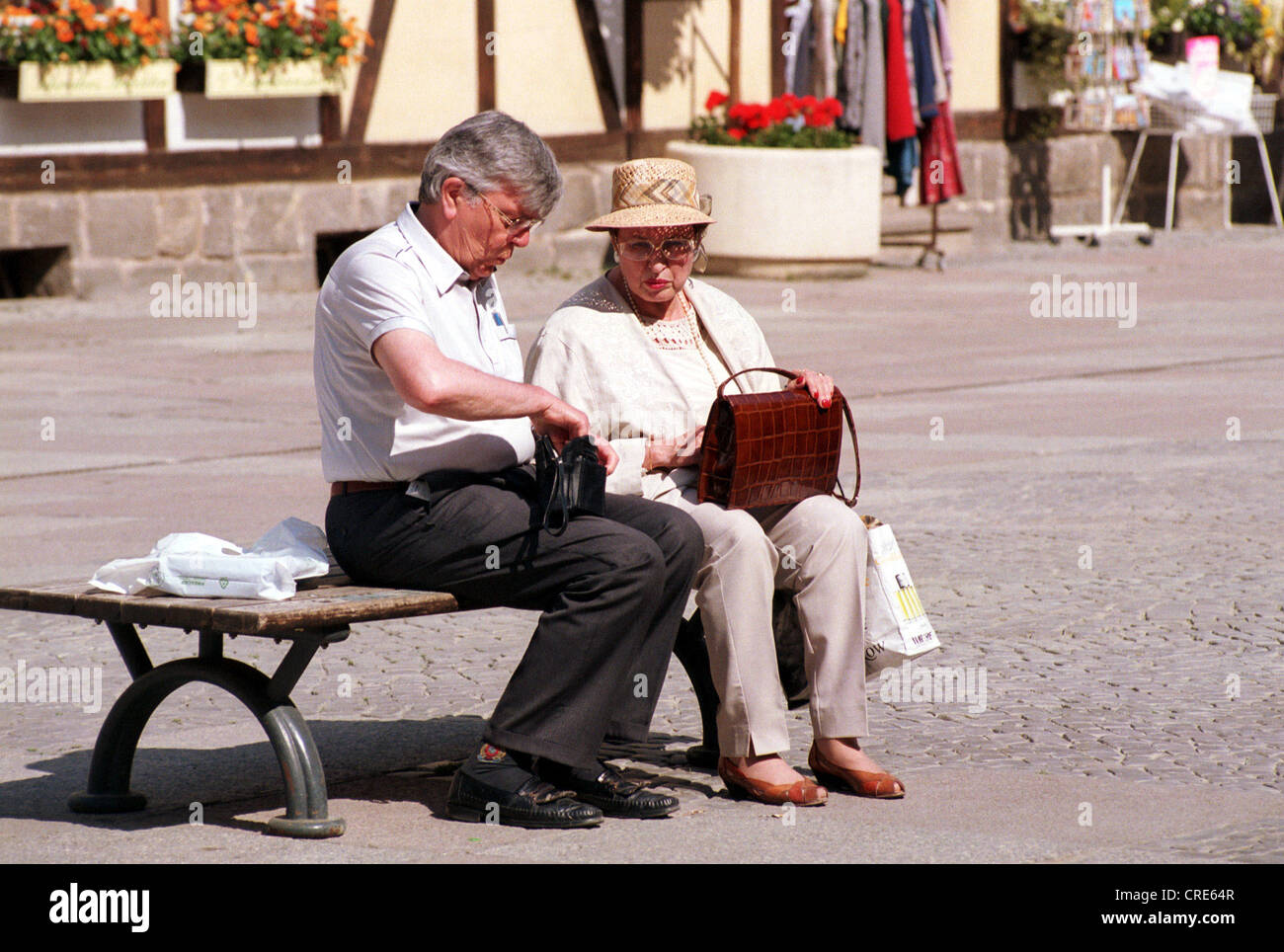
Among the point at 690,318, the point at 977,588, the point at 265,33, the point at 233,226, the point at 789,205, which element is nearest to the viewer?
the point at 690,318

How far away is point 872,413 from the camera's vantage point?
33.8ft

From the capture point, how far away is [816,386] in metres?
4.80

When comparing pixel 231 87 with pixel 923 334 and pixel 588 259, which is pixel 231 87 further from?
pixel 923 334

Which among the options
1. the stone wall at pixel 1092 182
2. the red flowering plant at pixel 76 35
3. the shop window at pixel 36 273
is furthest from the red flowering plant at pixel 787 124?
the shop window at pixel 36 273

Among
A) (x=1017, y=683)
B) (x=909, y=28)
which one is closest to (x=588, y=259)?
(x=909, y=28)

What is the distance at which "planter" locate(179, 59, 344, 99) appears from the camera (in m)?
14.5

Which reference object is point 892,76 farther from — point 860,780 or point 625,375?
point 860,780

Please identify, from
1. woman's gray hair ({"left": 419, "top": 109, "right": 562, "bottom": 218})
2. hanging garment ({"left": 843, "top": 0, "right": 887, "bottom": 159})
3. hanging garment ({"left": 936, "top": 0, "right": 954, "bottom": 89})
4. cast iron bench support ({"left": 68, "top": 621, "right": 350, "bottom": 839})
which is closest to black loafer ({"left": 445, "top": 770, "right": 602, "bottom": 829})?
cast iron bench support ({"left": 68, "top": 621, "right": 350, "bottom": 839})

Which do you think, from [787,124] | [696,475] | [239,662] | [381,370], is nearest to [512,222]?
[381,370]

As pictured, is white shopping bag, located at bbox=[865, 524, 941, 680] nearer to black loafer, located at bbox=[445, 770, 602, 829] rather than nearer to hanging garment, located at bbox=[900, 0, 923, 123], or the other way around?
black loafer, located at bbox=[445, 770, 602, 829]

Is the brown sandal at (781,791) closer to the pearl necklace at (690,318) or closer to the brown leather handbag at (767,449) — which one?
the brown leather handbag at (767,449)

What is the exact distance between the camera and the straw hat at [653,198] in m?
4.84

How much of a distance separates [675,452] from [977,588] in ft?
6.79
